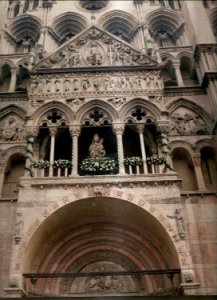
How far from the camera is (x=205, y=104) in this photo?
52.7 feet

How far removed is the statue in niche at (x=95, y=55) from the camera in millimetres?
15969

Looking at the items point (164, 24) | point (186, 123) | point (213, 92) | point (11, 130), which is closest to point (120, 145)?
point (186, 123)

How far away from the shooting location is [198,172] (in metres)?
14.1

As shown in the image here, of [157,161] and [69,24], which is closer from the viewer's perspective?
[157,161]

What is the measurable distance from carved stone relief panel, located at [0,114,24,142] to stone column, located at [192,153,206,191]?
7209 mm

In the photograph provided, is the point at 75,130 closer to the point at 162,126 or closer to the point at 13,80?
the point at 162,126

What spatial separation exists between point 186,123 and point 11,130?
24.9ft

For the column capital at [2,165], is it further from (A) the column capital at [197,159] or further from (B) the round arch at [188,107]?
(A) the column capital at [197,159]

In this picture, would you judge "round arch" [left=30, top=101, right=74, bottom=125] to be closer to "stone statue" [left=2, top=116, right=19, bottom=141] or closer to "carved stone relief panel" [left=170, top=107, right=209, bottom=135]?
"stone statue" [left=2, top=116, right=19, bottom=141]

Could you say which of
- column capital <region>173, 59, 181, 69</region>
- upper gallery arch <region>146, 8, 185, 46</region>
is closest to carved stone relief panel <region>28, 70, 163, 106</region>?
column capital <region>173, 59, 181, 69</region>

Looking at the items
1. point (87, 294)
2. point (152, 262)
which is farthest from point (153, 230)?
point (87, 294)

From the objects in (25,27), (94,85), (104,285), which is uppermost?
(25,27)

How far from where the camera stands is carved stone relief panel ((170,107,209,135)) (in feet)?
50.6

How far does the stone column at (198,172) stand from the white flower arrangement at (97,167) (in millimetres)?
3356
